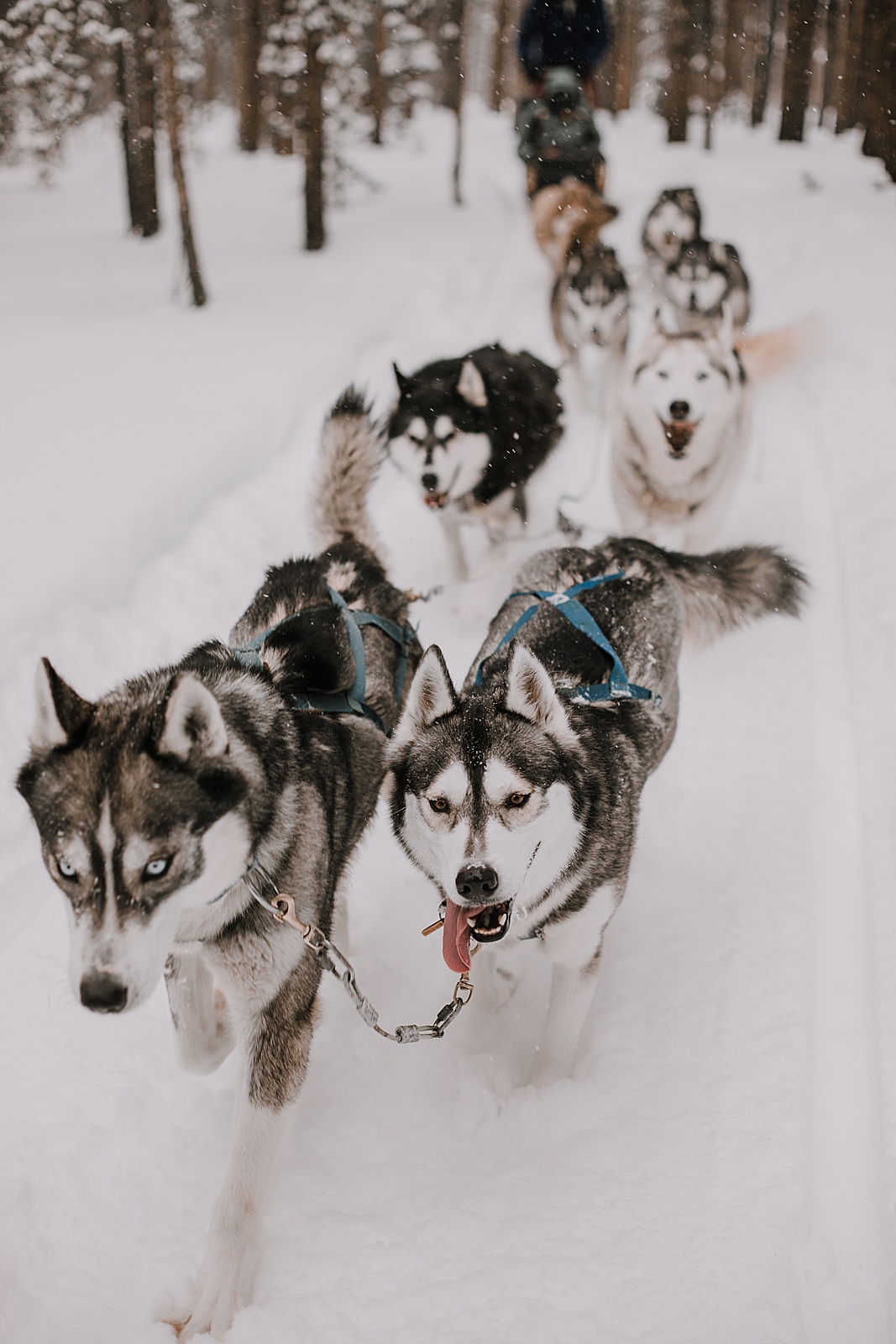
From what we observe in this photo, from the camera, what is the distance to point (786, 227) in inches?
491

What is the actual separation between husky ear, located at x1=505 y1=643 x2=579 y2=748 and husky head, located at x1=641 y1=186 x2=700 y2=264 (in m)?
8.88

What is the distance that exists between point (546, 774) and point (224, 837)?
724 millimetres

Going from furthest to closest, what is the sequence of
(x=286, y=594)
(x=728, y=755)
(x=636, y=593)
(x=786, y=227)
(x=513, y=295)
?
(x=786, y=227) < (x=513, y=295) < (x=728, y=755) < (x=636, y=593) < (x=286, y=594)

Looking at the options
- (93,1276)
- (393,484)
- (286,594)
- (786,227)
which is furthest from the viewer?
(786,227)

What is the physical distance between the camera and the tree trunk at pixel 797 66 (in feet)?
47.5

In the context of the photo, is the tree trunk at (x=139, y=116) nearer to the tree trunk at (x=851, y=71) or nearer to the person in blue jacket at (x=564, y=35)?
the person in blue jacket at (x=564, y=35)

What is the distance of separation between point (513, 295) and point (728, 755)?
8258 mm

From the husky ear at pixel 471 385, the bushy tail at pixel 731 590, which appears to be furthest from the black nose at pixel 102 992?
the husky ear at pixel 471 385

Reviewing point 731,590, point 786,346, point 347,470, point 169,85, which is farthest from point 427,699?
point 169,85

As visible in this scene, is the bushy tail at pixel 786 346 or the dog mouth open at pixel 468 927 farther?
the bushy tail at pixel 786 346

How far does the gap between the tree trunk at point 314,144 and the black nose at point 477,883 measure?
1024cm

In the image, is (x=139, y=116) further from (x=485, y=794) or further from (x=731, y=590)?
(x=485, y=794)

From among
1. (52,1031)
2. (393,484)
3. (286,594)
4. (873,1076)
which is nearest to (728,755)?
(873,1076)

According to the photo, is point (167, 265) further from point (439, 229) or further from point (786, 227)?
point (786, 227)
